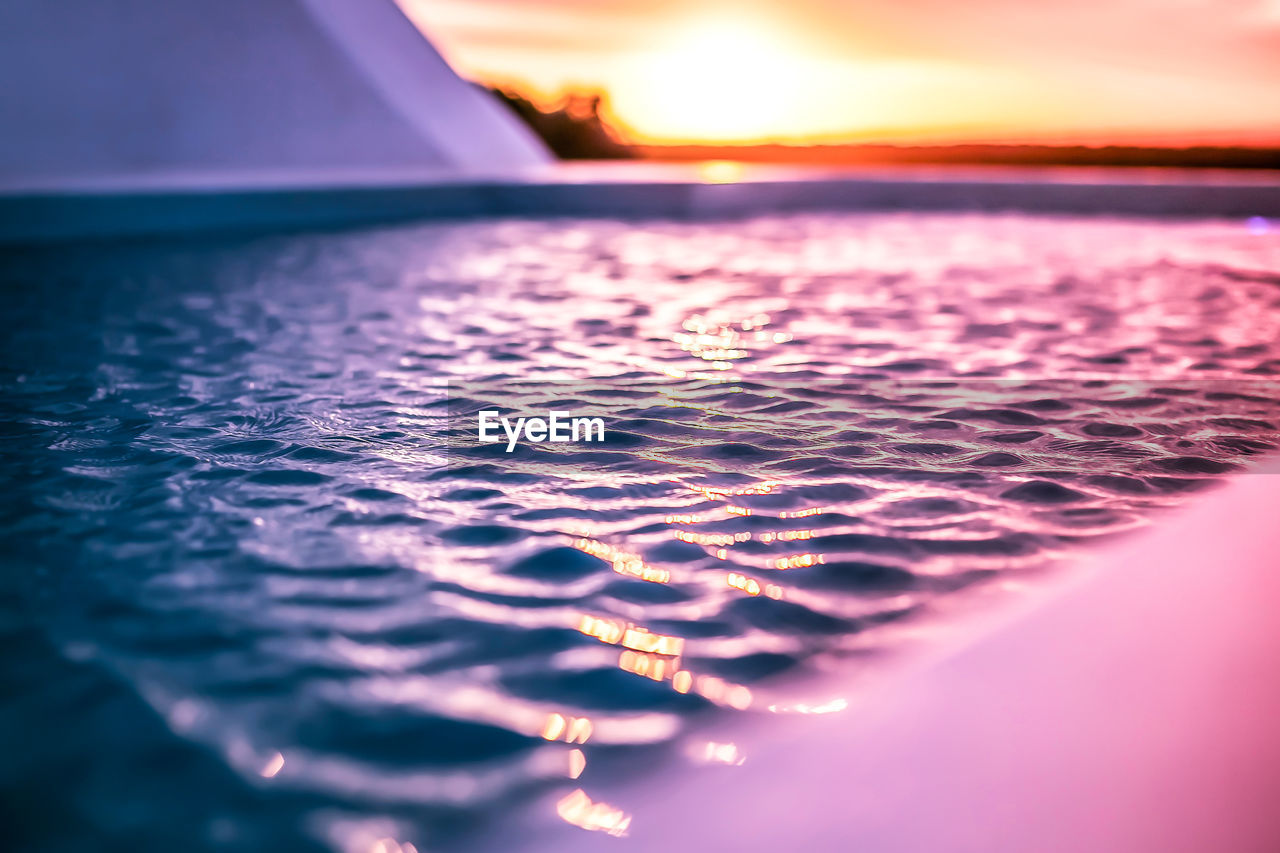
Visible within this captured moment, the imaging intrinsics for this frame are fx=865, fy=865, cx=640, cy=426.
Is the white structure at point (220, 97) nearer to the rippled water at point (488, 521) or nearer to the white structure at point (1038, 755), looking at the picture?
the rippled water at point (488, 521)

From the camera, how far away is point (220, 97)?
783 centimetres

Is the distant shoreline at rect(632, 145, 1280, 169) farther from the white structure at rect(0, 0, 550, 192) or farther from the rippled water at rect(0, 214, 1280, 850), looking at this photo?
the rippled water at rect(0, 214, 1280, 850)

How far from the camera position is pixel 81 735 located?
1.04 metres

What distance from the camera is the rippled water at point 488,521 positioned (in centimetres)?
99

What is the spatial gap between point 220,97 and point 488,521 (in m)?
7.85

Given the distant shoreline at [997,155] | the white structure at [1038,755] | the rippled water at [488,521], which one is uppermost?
the distant shoreline at [997,155]

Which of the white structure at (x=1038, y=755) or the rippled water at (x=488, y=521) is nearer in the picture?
the white structure at (x=1038, y=755)

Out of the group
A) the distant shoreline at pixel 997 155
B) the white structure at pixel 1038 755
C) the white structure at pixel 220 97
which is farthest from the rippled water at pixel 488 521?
the distant shoreline at pixel 997 155

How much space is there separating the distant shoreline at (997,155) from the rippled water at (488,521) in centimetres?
1299

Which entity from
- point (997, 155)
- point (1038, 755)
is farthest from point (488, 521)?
point (997, 155)

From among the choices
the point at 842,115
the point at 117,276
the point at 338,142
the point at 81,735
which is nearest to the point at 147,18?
the point at 338,142

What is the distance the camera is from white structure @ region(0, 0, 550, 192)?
6.85 m

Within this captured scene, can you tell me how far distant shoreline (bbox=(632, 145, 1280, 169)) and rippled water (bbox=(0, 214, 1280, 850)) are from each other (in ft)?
42.6

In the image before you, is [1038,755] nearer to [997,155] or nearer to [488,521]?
[488,521]
